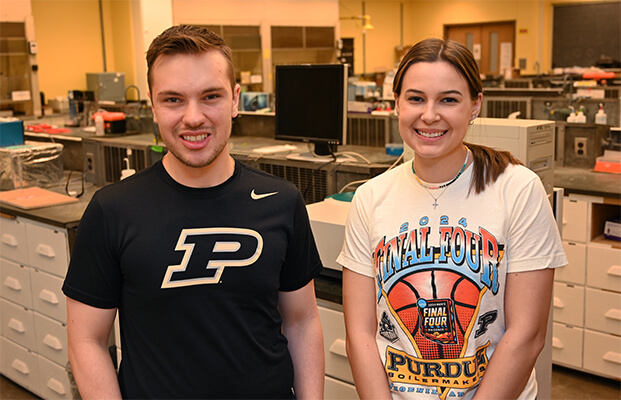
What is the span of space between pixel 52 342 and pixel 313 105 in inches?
63.8

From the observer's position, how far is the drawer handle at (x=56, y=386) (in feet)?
9.96

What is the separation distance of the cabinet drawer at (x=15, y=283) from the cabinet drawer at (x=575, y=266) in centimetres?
255

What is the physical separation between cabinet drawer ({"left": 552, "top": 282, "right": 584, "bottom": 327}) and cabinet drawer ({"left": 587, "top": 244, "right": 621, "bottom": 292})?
8cm

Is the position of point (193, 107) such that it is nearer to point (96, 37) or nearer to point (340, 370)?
point (340, 370)

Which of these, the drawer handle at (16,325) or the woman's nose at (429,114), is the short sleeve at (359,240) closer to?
the woman's nose at (429,114)

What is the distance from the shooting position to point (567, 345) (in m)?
3.33

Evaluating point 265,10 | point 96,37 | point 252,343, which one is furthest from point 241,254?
point 96,37

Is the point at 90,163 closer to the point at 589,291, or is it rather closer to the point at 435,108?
the point at 589,291

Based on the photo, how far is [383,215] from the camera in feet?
4.99

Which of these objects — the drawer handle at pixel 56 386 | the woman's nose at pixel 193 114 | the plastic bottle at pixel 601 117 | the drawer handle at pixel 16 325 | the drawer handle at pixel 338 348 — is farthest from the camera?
the plastic bottle at pixel 601 117

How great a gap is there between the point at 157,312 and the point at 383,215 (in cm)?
57

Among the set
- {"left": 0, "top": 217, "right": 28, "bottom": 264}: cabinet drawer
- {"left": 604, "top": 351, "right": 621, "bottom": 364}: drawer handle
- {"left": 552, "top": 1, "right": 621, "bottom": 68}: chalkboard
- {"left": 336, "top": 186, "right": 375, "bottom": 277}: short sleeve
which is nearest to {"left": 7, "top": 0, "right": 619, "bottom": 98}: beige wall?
Answer: {"left": 552, "top": 1, "right": 621, "bottom": 68}: chalkboard

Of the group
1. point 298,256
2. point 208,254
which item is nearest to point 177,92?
point 208,254

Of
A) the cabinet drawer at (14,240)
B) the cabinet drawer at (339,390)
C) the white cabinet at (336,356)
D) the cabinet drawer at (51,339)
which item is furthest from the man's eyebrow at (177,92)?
the cabinet drawer at (14,240)
